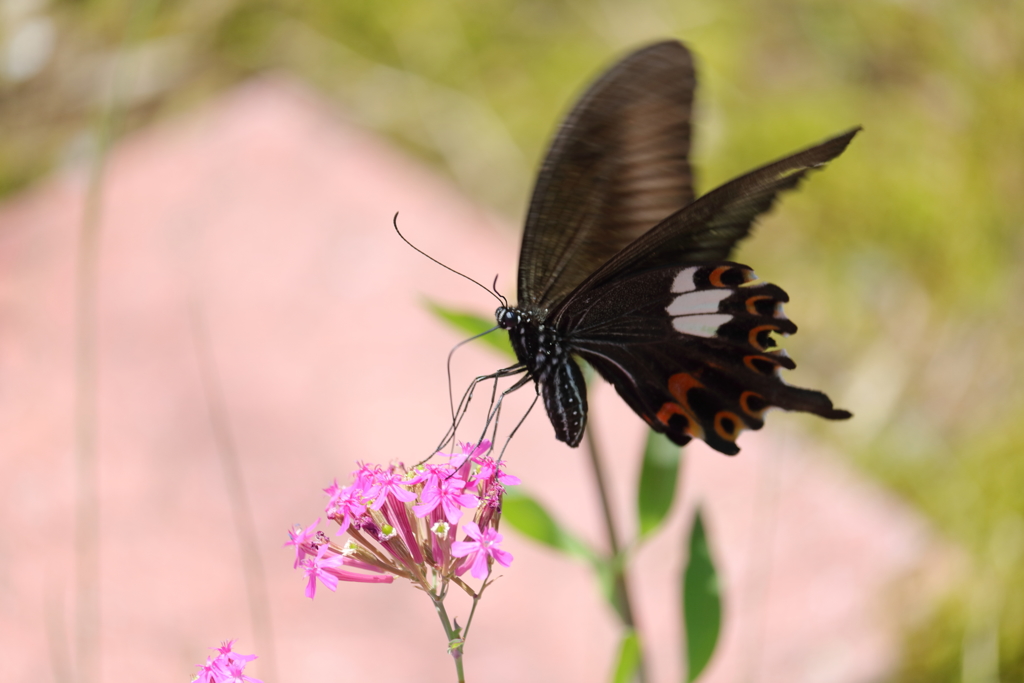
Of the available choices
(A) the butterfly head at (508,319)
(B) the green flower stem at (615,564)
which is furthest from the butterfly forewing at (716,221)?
(B) the green flower stem at (615,564)

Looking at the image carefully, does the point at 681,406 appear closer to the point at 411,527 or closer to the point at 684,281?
the point at 684,281

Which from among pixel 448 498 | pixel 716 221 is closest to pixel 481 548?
pixel 448 498

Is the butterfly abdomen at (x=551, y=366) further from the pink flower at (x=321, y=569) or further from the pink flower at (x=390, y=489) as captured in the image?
the pink flower at (x=321, y=569)

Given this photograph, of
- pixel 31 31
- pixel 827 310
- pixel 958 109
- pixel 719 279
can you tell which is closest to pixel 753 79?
pixel 958 109

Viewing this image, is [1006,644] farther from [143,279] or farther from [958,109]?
[143,279]

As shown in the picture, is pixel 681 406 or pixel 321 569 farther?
pixel 681 406

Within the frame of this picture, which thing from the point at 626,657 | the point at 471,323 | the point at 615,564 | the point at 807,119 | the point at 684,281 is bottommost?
the point at 626,657
